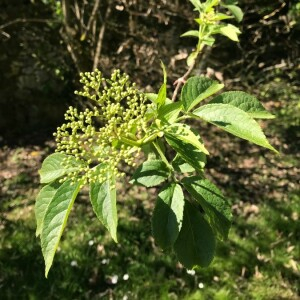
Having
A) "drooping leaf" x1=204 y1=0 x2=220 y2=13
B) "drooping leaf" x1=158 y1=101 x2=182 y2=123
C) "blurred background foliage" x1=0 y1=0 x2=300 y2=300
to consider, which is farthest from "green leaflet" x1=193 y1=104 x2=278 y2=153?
"blurred background foliage" x1=0 y1=0 x2=300 y2=300

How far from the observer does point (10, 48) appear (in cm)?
456

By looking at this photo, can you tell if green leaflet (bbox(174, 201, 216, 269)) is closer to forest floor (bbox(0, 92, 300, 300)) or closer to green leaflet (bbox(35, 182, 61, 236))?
green leaflet (bbox(35, 182, 61, 236))

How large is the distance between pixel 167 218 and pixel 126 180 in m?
2.94

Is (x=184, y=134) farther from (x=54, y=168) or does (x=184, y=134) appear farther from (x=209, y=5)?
(x=209, y=5)

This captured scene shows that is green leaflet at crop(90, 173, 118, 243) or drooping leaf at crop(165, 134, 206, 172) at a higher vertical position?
drooping leaf at crop(165, 134, 206, 172)

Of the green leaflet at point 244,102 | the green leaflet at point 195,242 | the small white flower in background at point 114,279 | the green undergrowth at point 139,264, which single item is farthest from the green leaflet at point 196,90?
the small white flower in background at point 114,279

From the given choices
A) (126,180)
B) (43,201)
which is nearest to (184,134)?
(43,201)

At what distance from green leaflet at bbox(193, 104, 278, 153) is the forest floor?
212 cm

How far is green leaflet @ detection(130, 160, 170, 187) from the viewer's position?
1.11 metres

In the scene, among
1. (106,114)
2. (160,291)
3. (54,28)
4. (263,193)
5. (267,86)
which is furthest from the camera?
(267,86)

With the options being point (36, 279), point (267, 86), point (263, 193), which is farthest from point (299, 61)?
point (36, 279)

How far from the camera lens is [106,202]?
101 centimetres

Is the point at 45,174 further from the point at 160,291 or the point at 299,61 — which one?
the point at 299,61

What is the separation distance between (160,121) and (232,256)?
93.4 inches
